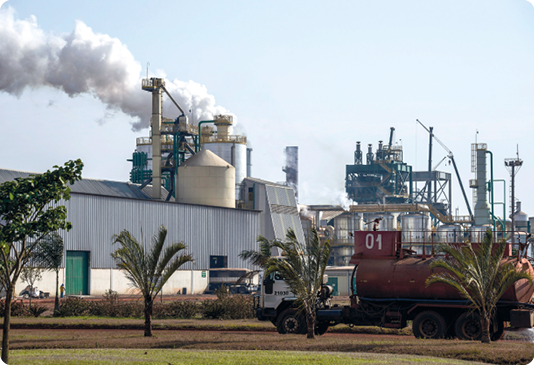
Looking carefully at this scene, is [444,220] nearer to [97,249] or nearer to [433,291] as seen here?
[97,249]

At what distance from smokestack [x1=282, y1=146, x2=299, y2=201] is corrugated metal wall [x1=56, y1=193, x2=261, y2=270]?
5454 cm

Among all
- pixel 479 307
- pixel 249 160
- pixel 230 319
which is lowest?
pixel 230 319

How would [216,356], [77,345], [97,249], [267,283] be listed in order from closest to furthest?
[216,356]
[77,345]
[267,283]
[97,249]

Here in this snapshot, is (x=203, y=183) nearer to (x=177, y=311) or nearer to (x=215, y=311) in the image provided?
(x=177, y=311)

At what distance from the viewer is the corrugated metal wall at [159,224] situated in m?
67.9

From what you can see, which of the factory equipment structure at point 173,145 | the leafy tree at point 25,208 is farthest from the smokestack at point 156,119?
the leafy tree at point 25,208

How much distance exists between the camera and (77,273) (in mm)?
→ 67375

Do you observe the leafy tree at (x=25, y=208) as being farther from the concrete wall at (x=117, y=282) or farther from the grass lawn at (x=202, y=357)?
the concrete wall at (x=117, y=282)

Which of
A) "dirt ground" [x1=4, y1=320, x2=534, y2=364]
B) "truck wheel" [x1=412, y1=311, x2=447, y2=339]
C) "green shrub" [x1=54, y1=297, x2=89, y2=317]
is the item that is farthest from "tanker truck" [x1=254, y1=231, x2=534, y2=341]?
"green shrub" [x1=54, y1=297, x2=89, y2=317]

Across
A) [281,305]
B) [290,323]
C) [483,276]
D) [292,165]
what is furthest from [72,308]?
[292,165]

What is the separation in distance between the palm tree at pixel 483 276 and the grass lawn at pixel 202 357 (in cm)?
523

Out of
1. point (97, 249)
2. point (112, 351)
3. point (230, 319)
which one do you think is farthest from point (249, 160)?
point (112, 351)

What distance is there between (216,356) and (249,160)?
106 m

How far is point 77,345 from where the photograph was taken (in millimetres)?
24219
